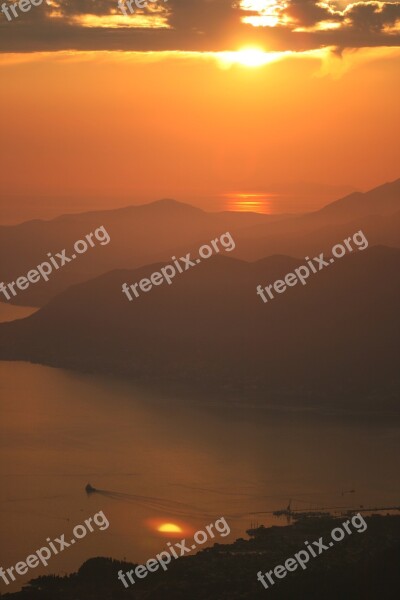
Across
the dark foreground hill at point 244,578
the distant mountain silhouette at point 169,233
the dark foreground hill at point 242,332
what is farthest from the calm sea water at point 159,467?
the distant mountain silhouette at point 169,233

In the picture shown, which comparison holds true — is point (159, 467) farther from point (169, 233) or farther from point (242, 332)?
point (169, 233)

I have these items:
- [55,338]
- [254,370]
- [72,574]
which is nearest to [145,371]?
[254,370]

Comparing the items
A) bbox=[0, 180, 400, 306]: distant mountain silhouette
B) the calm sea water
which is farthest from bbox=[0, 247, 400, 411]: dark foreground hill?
bbox=[0, 180, 400, 306]: distant mountain silhouette

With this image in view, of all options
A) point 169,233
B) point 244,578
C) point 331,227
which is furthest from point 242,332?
point 169,233

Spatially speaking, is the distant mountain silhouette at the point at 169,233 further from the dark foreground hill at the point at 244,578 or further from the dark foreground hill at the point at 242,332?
the dark foreground hill at the point at 244,578

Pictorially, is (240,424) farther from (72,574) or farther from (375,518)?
(72,574)
